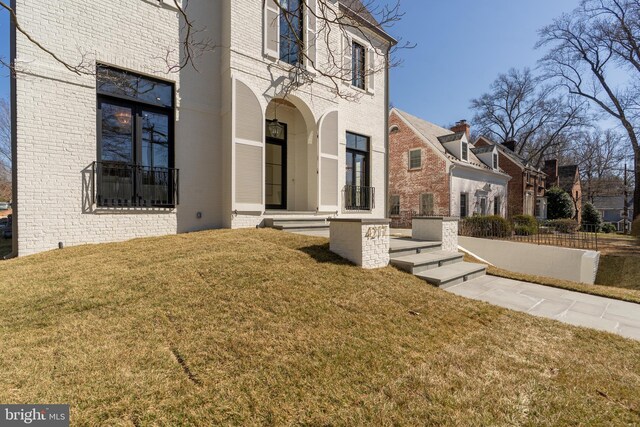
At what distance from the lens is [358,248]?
15.3 ft

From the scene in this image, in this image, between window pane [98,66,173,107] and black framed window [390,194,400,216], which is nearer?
window pane [98,66,173,107]

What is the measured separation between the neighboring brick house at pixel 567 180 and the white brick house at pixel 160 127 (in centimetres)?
3027

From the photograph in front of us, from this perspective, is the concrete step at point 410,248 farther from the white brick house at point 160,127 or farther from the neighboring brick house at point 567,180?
the neighboring brick house at point 567,180

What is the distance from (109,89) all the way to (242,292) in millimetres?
5683

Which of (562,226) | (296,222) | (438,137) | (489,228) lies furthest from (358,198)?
(562,226)

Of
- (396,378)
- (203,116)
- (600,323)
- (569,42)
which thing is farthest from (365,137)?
(569,42)

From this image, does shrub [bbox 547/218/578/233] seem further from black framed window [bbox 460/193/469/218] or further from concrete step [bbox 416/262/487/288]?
concrete step [bbox 416/262/487/288]

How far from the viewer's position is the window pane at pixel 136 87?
20.0ft

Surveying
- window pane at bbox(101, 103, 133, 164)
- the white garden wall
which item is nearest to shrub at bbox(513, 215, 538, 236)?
the white garden wall

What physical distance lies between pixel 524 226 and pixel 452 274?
12.7 m

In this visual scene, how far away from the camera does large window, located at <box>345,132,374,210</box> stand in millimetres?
10094

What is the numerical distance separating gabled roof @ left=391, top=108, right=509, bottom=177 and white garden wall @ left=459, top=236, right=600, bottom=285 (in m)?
7.48

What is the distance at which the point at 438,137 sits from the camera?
19.6 metres

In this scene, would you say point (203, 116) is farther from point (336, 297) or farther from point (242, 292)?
point (336, 297)
